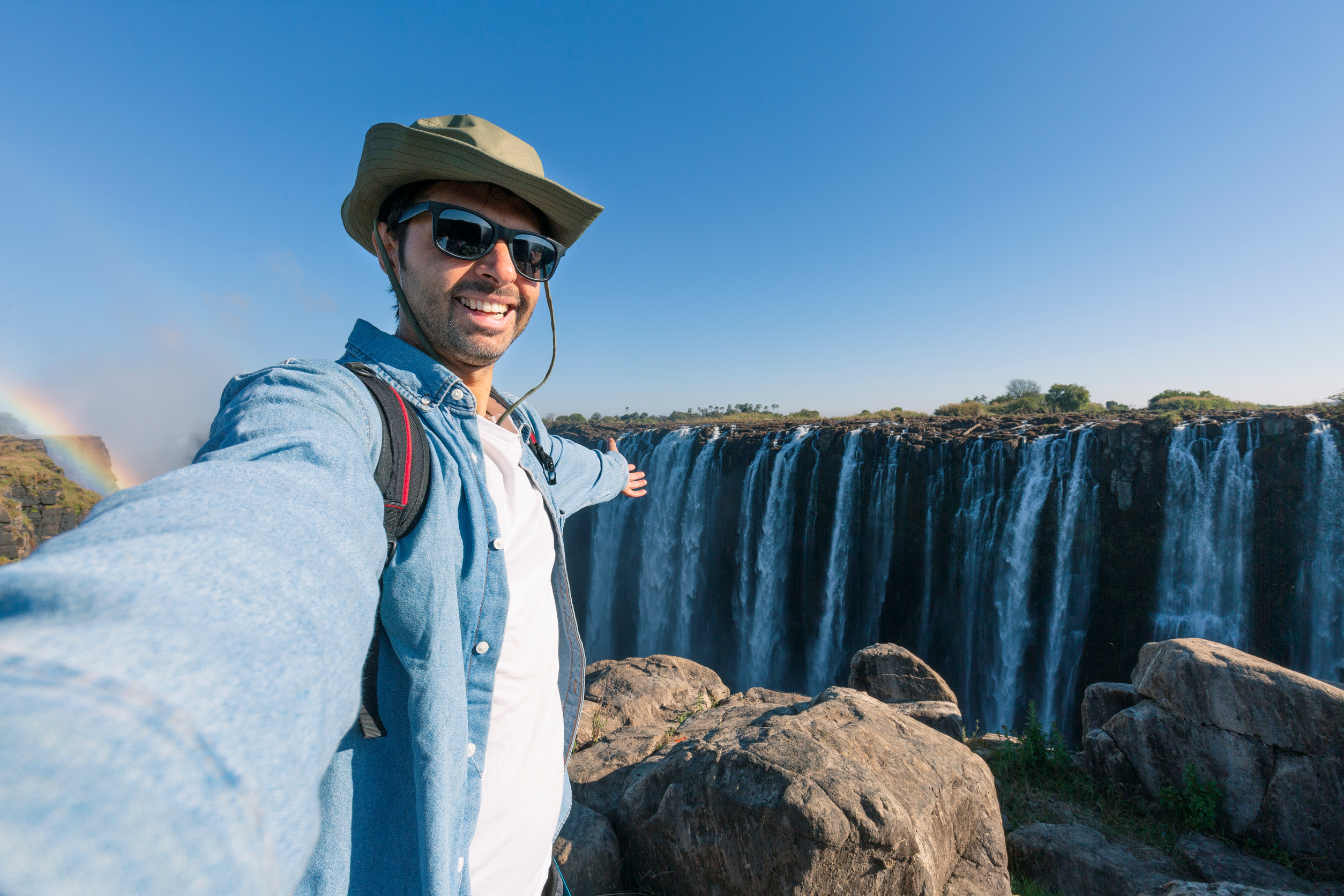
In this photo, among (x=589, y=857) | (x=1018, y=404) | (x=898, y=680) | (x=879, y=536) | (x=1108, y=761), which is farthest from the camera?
(x=1018, y=404)

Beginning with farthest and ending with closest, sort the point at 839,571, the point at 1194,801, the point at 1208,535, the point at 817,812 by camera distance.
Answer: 1. the point at 839,571
2. the point at 1208,535
3. the point at 1194,801
4. the point at 817,812

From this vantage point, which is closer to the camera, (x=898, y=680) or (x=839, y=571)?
(x=898, y=680)

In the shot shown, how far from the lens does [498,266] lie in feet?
5.30

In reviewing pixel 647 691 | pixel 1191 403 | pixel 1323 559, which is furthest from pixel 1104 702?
pixel 1191 403

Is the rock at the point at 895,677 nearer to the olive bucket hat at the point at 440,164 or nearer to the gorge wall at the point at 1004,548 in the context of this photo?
the gorge wall at the point at 1004,548

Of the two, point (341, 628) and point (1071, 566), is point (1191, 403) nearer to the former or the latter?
point (1071, 566)

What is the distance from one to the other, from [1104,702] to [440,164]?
9.16 metres

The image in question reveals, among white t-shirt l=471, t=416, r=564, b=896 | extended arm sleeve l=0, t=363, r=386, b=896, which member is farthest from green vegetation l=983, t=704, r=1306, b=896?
extended arm sleeve l=0, t=363, r=386, b=896

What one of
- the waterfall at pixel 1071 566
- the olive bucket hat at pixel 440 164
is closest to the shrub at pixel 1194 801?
the olive bucket hat at pixel 440 164

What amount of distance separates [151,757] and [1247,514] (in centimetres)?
1559

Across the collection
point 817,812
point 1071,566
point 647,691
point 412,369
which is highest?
point 412,369

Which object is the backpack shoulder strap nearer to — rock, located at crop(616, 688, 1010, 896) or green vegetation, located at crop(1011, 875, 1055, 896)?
rock, located at crop(616, 688, 1010, 896)

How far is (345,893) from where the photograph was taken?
1081 millimetres

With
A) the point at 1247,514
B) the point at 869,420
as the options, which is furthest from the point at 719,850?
the point at 869,420
